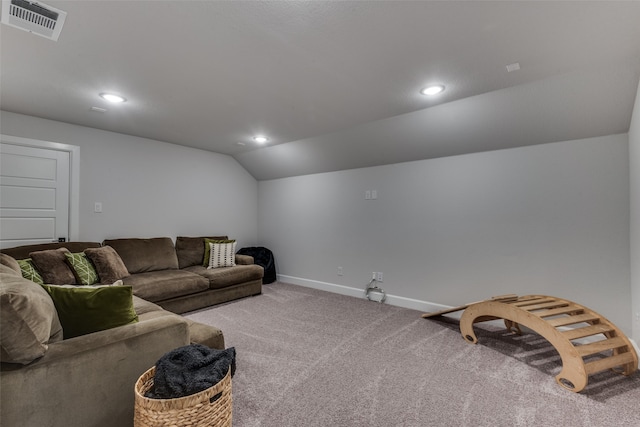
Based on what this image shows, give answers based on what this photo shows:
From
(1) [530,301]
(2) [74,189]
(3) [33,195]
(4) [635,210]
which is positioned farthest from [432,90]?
(3) [33,195]

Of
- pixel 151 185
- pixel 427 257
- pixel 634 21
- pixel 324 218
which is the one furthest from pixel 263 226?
pixel 634 21

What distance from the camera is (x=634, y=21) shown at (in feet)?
5.21

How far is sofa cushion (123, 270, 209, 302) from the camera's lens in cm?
315

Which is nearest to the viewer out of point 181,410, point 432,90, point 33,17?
point 181,410

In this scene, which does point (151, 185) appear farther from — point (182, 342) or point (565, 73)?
point (565, 73)

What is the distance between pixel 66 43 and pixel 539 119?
3.83 m

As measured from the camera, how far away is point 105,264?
125 inches

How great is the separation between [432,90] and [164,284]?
3.48m

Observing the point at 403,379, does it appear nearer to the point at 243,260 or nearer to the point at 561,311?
the point at 561,311

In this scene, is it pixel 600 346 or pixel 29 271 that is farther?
pixel 29 271

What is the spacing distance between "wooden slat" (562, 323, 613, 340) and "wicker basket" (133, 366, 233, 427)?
A: 2309 mm

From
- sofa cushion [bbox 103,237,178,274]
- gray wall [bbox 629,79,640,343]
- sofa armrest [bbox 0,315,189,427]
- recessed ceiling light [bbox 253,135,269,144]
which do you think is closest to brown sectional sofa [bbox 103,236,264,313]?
sofa cushion [bbox 103,237,178,274]

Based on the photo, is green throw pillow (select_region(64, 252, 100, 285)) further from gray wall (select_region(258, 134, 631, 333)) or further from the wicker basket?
gray wall (select_region(258, 134, 631, 333))

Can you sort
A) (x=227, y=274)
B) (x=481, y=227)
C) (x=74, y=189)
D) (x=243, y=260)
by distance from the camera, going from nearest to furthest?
(x=481, y=227)
(x=74, y=189)
(x=227, y=274)
(x=243, y=260)
